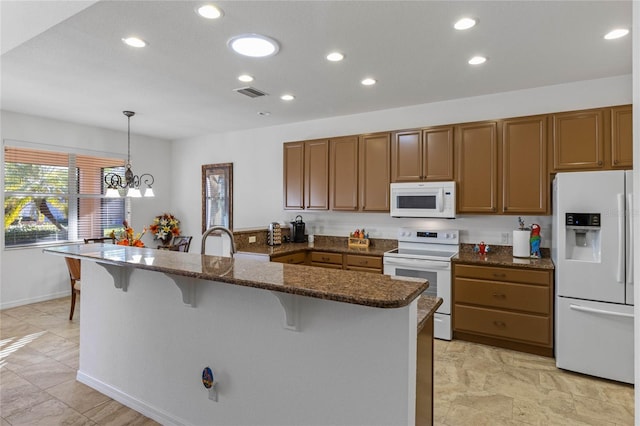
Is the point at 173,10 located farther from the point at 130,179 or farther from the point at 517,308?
the point at 517,308

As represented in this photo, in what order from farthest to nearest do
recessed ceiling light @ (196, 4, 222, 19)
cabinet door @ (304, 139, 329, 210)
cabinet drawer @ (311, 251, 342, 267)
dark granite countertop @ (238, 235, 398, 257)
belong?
1. cabinet door @ (304, 139, 329, 210)
2. cabinet drawer @ (311, 251, 342, 267)
3. dark granite countertop @ (238, 235, 398, 257)
4. recessed ceiling light @ (196, 4, 222, 19)

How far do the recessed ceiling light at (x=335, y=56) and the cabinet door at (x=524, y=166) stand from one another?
6.15ft

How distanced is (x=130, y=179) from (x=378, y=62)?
3400 mm

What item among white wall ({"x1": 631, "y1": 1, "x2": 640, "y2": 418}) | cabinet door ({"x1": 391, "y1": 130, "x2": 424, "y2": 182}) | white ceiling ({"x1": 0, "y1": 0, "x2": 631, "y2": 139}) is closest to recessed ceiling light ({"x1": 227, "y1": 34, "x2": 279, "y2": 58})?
white ceiling ({"x1": 0, "y1": 0, "x2": 631, "y2": 139})

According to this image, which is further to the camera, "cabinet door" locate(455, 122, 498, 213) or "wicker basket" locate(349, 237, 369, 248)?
"wicker basket" locate(349, 237, 369, 248)

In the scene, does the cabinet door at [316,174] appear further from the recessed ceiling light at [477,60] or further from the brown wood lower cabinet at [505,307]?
the recessed ceiling light at [477,60]

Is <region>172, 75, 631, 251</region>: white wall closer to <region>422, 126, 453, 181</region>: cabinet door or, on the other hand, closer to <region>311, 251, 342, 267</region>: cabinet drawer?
<region>422, 126, 453, 181</region>: cabinet door

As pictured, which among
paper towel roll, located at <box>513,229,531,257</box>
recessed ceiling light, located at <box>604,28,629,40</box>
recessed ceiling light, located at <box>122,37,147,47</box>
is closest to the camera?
recessed ceiling light, located at <box>604,28,629,40</box>

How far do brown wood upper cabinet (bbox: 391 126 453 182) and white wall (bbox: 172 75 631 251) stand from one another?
0.37m

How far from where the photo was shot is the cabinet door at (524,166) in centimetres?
332

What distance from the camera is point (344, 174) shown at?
14.4 ft

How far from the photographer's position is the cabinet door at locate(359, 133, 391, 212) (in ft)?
13.5

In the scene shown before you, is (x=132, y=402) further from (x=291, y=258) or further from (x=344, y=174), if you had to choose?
(x=344, y=174)

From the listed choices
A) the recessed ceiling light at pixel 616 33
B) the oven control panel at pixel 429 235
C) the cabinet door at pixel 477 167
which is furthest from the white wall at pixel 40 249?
the recessed ceiling light at pixel 616 33
